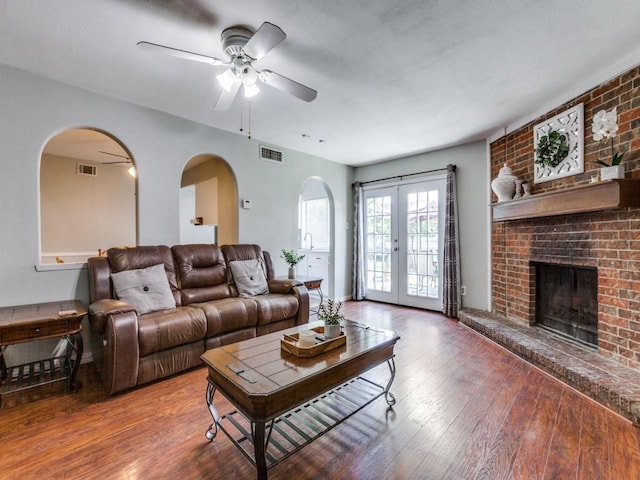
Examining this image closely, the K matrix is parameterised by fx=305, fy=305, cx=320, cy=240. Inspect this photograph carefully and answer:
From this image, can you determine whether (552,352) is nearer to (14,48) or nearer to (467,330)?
(467,330)

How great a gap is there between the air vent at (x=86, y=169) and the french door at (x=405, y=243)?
4.83 meters

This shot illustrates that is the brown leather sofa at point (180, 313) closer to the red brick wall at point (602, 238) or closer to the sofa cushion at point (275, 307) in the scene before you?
the sofa cushion at point (275, 307)

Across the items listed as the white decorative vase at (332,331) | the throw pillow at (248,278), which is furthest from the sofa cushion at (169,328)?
the white decorative vase at (332,331)

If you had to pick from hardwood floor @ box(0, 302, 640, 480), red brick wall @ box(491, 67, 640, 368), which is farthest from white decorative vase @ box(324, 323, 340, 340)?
red brick wall @ box(491, 67, 640, 368)

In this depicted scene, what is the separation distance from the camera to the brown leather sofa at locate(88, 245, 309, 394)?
7.45 feet

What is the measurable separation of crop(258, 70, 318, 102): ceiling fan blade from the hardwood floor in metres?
2.30

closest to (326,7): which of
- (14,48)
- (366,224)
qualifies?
(14,48)

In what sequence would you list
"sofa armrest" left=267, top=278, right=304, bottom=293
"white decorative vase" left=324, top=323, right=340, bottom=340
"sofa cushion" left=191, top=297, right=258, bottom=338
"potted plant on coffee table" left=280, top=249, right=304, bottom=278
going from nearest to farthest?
"white decorative vase" left=324, top=323, right=340, bottom=340 → "sofa cushion" left=191, top=297, right=258, bottom=338 → "sofa armrest" left=267, top=278, right=304, bottom=293 → "potted plant on coffee table" left=280, top=249, right=304, bottom=278

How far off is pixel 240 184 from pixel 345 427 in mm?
3123

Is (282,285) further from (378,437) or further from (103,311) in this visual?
(378,437)

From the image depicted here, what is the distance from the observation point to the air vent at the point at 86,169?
17.0 feet

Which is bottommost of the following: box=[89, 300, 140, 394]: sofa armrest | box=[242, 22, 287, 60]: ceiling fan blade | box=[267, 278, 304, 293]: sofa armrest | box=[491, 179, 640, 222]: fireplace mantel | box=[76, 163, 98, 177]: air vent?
Result: box=[89, 300, 140, 394]: sofa armrest

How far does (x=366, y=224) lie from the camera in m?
5.66

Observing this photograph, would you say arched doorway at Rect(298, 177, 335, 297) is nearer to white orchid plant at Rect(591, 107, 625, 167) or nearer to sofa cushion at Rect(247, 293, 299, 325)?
sofa cushion at Rect(247, 293, 299, 325)
